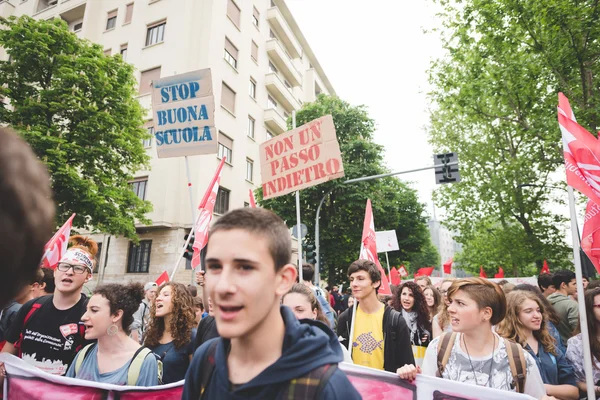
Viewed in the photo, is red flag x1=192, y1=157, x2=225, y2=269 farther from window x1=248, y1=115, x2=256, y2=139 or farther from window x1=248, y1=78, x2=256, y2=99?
window x1=248, y1=78, x2=256, y2=99

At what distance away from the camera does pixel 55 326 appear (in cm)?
319

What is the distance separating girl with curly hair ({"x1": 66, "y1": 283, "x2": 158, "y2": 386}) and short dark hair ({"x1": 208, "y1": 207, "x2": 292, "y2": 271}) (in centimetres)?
191

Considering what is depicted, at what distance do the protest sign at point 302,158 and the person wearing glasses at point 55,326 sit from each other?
3.55 meters

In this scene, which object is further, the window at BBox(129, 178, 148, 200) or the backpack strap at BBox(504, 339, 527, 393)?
the window at BBox(129, 178, 148, 200)

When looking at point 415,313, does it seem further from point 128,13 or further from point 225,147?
point 128,13

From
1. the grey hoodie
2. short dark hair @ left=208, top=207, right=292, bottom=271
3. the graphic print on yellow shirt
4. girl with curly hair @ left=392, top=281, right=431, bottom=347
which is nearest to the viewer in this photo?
short dark hair @ left=208, top=207, right=292, bottom=271

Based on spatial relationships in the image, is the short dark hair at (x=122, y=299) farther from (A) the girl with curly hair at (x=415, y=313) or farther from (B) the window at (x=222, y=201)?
(B) the window at (x=222, y=201)

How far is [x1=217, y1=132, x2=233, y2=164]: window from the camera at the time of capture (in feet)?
66.8

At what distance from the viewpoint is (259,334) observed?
133 centimetres

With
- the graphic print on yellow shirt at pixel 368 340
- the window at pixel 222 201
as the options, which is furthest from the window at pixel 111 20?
the graphic print on yellow shirt at pixel 368 340

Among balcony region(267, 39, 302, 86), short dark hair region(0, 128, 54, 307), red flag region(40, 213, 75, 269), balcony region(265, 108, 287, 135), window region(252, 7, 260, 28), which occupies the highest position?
window region(252, 7, 260, 28)

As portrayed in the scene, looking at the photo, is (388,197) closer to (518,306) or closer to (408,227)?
(408,227)

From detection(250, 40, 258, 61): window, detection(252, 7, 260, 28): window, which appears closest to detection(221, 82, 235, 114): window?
detection(250, 40, 258, 61): window

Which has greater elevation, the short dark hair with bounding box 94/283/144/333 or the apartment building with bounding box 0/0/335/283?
the apartment building with bounding box 0/0/335/283
